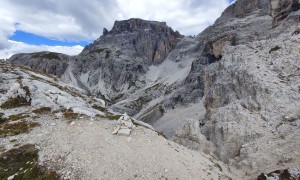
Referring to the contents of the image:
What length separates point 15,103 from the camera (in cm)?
3891

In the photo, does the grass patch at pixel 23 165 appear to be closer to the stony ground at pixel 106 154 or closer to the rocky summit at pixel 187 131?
the rocky summit at pixel 187 131

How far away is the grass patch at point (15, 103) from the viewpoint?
38300 millimetres

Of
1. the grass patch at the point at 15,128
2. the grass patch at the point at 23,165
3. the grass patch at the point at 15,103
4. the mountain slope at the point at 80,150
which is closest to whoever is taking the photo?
the grass patch at the point at 23,165

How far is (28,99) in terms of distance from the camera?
39.4 meters

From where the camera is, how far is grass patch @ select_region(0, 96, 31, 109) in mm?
38300

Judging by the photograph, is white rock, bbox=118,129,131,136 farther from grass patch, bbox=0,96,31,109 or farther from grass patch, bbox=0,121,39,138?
grass patch, bbox=0,96,31,109

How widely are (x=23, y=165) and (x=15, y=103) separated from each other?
17.2m

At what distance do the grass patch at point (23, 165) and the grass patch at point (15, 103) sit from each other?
13225mm

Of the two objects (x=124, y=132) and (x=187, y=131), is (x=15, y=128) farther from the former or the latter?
(x=187, y=131)

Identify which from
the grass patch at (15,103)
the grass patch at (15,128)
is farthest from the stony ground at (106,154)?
the grass patch at (15,103)

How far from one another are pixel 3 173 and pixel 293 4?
4241 inches

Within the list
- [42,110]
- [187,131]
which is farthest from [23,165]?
[187,131]

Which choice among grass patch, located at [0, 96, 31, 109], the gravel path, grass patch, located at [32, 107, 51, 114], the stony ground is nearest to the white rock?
the stony ground

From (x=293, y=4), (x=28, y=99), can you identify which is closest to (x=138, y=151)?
(x=28, y=99)
